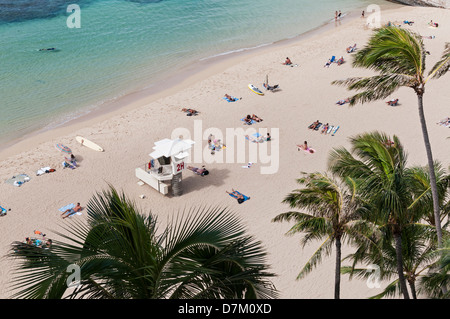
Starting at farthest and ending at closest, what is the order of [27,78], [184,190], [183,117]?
[27,78]
[183,117]
[184,190]

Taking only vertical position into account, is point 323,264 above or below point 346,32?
below

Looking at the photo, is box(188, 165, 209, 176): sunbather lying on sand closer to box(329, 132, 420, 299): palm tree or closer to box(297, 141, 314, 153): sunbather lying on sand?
box(297, 141, 314, 153): sunbather lying on sand

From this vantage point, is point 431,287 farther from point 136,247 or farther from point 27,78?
point 27,78

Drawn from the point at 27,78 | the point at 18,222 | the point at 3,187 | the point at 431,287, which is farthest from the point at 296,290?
the point at 27,78

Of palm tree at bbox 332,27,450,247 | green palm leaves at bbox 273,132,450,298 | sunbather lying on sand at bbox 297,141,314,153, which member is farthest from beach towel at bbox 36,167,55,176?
palm tree at bbox 332,27,450,247

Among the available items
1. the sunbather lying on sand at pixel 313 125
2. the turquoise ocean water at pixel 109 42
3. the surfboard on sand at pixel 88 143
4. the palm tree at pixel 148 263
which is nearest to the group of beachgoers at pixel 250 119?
the sunbather lying on sand at pixel 313 125

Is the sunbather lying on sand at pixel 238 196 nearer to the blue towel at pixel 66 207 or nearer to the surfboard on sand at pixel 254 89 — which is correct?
the blue towel at pixel 66 207
